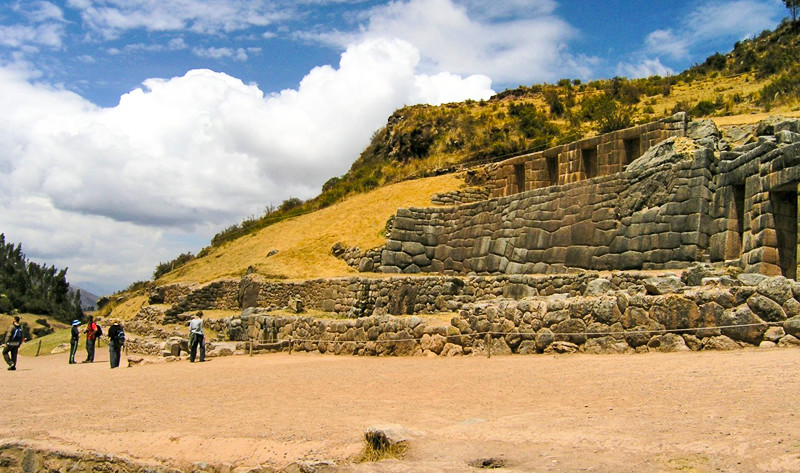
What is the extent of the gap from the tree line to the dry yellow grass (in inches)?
425

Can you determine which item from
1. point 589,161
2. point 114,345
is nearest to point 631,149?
point 589,161

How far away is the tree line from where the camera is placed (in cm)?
3566

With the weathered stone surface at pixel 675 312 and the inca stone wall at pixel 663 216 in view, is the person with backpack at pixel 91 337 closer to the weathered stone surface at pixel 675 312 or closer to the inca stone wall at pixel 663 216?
the inca stone wall at pixel 663 216

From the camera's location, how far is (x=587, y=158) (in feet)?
58.2

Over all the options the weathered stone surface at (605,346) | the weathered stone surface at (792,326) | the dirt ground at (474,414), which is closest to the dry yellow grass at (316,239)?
the dirt ground at (474,414)

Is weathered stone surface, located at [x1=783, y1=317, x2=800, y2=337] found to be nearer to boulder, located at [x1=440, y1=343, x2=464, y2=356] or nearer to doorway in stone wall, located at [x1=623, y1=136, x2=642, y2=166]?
boulder, located at [x1=440, y1=343, x2=464, y2=356]

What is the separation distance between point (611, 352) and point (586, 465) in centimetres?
498

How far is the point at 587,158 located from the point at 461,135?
1781 cm

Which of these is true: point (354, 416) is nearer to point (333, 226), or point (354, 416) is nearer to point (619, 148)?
point (619, 148)

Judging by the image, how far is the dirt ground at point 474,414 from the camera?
169 inches

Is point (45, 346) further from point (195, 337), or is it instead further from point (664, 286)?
point (664, 286)

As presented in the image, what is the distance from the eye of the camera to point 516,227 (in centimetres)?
1698

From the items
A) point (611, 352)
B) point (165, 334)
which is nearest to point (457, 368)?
point (611, 352)

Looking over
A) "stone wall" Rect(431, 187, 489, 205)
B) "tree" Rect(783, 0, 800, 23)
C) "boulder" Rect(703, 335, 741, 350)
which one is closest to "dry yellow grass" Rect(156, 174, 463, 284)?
"stone wall" Rect(431, 187, 489, 205)
